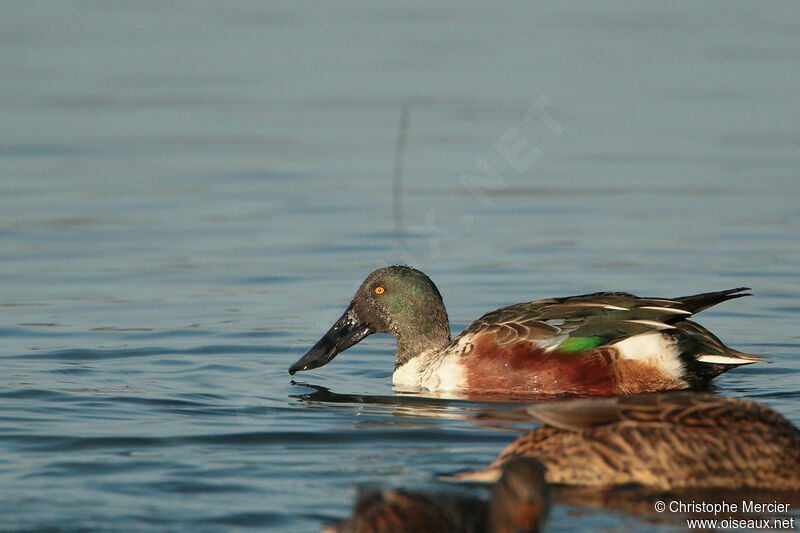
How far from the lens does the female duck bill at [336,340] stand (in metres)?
9.41

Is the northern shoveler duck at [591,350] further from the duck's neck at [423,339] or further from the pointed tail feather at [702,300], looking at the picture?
the duck's neck at [423,339]

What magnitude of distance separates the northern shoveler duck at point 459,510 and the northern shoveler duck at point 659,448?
85 centimetres

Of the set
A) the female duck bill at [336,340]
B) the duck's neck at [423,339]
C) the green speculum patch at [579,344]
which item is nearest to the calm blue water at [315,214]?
the female duck bill at [336,340]

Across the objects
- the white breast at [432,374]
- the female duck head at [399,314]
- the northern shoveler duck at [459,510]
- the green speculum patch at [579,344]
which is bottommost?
the northern shoveler duck at [459,510]

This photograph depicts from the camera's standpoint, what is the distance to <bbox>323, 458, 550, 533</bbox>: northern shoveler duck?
5.18 m

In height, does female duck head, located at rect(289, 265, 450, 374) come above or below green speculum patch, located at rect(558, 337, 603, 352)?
above

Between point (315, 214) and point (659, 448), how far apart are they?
768 centimetres

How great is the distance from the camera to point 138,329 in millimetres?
10312

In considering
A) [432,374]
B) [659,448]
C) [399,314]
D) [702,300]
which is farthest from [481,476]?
[399,314]

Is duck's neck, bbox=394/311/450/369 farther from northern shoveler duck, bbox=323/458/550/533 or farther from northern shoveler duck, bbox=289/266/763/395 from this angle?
northern shoveler duck, bbox=323/458/550/533

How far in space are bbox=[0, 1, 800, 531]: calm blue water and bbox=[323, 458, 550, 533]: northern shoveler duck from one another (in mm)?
540

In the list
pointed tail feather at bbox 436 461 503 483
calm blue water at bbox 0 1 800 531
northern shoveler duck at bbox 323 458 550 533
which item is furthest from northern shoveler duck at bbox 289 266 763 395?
northern shoveler duck at bbox 323 458 550 533

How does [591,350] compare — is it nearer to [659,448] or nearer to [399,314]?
[399,314]

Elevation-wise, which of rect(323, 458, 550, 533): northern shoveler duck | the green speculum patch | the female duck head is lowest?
rect(323, 458, 550, 533): northern shoveler duck
